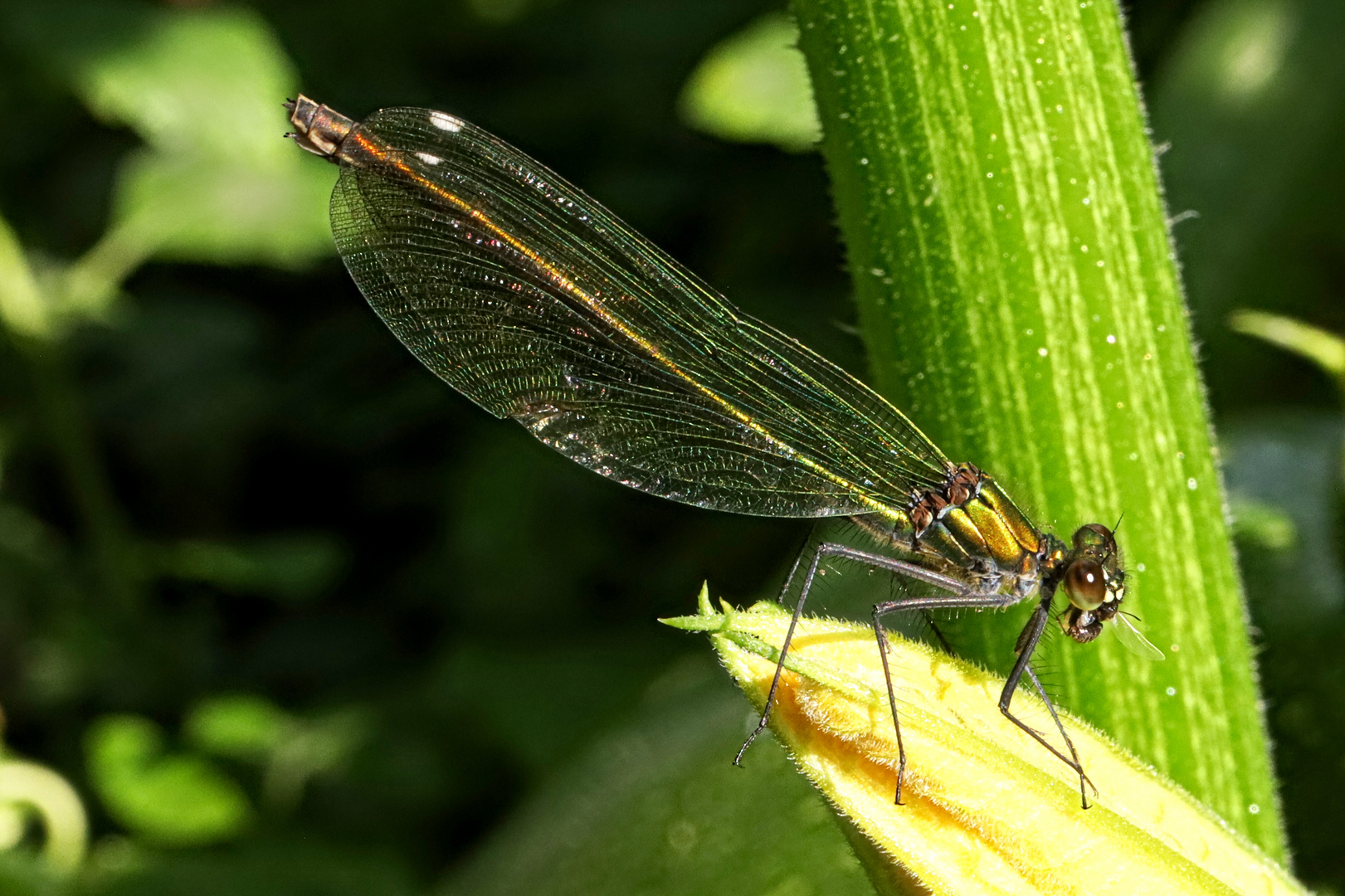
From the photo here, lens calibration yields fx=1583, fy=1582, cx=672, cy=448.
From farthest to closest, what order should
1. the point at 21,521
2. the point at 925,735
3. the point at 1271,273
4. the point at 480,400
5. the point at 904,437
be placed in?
the point at 21,521 → the point at 1271,273 → the point at 480,400 → the point at 904,437 → the point at 925,735

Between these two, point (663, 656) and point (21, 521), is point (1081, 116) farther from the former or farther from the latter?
point (21, 521)

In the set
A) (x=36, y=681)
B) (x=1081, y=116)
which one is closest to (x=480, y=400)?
(x=1081, y=116)

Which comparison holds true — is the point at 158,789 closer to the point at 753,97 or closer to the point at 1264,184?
the point at 753,97

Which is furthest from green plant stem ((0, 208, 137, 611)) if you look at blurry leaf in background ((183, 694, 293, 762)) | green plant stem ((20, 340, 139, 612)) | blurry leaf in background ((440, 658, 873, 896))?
blurry leaf in background ((440, 658, 873, 896))

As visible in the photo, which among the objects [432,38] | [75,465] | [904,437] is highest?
[432,38]

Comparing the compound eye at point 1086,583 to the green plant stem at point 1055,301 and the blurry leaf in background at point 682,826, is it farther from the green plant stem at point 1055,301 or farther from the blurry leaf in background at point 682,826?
the blurry leaf in background at point 682,826
